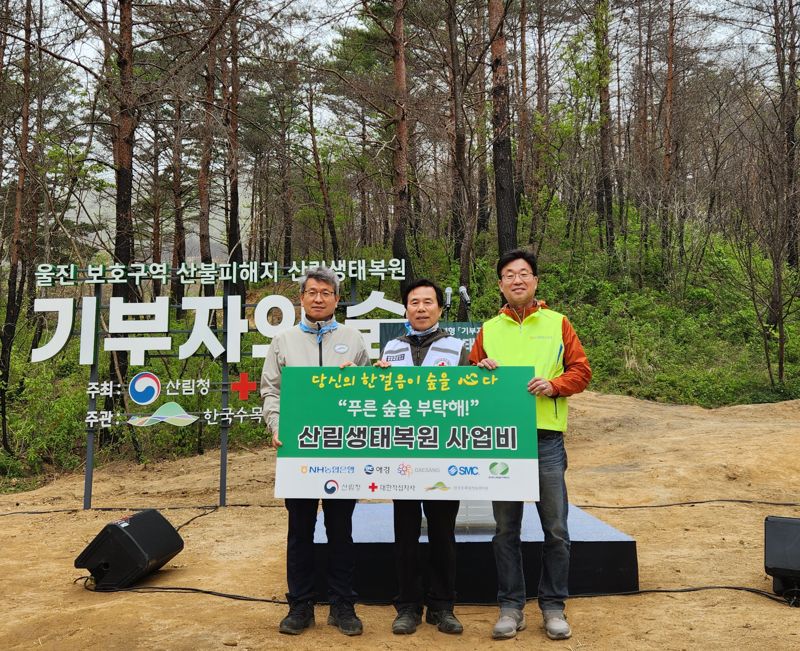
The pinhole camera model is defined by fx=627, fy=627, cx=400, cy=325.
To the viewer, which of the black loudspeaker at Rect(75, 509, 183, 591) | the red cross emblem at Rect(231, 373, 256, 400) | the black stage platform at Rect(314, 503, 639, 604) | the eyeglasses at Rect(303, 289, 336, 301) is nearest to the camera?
the eyeglasses at Rect(303, 289, 336, 301)

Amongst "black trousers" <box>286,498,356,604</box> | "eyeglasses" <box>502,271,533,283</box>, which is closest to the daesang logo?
"black trousers" <box>286,498,356,604</box>

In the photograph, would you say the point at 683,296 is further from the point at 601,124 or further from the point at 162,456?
the point at 162,456

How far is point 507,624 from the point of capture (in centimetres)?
301

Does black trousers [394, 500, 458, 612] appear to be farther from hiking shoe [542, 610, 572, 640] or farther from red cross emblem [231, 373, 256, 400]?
red cross emblem [231, 373, 256, 400]

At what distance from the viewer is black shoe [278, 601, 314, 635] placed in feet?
10.3

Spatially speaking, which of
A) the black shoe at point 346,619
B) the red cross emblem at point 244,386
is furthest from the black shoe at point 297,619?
the red cross emblem at point 244,386

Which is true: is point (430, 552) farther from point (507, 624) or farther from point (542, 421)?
point (542, 421)

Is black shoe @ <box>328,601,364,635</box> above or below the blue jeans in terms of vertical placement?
below

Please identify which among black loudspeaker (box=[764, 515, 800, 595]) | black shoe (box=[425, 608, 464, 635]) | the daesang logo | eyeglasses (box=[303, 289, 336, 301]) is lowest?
black shoe (box=[425, 608, 464, 635])

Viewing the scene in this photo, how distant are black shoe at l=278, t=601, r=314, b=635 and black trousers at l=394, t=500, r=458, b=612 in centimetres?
46

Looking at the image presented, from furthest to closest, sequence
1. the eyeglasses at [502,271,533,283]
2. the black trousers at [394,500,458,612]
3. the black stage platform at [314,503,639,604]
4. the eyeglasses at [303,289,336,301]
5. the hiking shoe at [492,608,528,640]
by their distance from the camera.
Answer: the black stage platform at [314,503,639,604]
the eyeglasses at [303,289,336,301]
the eyeglasses at [502,271,533,283]
the black trousers at [394,500,458,612]
the hiking shoe at [492,608,528,640]

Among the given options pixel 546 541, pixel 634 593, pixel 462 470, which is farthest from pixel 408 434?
pixel 634 593

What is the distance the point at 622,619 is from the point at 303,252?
25.9 meters

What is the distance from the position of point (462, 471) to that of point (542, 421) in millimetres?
472
